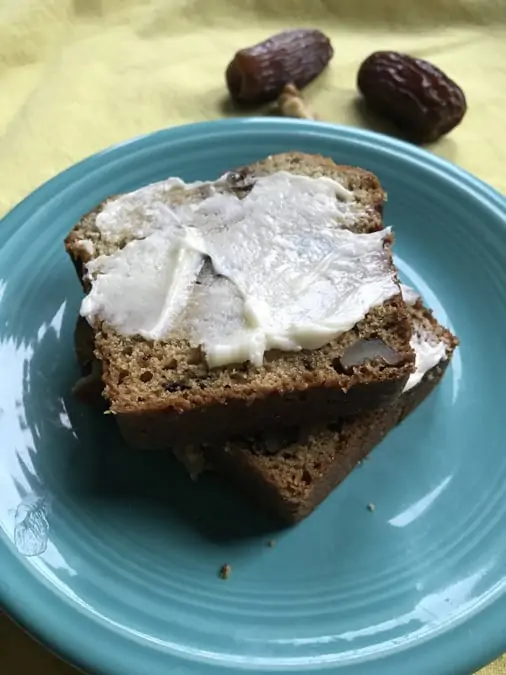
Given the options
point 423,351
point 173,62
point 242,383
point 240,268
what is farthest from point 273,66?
point 242,383

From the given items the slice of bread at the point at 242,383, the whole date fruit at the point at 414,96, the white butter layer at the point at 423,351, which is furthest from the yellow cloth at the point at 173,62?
the slice of bread at the point at 242,383

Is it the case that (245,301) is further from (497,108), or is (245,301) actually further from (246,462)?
(497,108)

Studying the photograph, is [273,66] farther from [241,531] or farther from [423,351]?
[241,531]

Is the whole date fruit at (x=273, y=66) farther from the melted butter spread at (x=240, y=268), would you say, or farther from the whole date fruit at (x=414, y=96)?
the melted butter spread at (x=240, y=268)

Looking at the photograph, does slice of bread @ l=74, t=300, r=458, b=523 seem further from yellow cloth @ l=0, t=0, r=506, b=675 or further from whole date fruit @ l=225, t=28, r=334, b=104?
whole date fruit @ l=225, t=28, r=334, b=104

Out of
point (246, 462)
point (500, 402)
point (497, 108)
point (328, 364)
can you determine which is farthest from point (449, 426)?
point (497, 108)

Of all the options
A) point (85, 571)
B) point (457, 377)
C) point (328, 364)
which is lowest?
point (85, 571)
